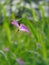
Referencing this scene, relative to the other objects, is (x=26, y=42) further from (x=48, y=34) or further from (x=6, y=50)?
(x=6, y=50)

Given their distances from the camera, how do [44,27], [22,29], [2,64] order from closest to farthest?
[22,29], [2,64], [44,27]

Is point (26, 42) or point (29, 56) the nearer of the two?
point (29, 56)

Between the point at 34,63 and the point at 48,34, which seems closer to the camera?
the point at 34,63

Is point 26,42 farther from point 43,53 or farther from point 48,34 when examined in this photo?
point 43,53

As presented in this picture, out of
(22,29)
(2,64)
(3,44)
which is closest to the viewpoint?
(22,29)

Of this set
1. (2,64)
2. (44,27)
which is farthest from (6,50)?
(44,27)

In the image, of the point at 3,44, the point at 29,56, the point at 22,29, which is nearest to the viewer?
the point at 22,29

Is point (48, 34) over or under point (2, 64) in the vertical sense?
over

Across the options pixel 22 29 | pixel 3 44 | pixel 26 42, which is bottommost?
pixel 22 29

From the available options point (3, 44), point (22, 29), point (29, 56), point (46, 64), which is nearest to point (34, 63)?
point (46, 64)
